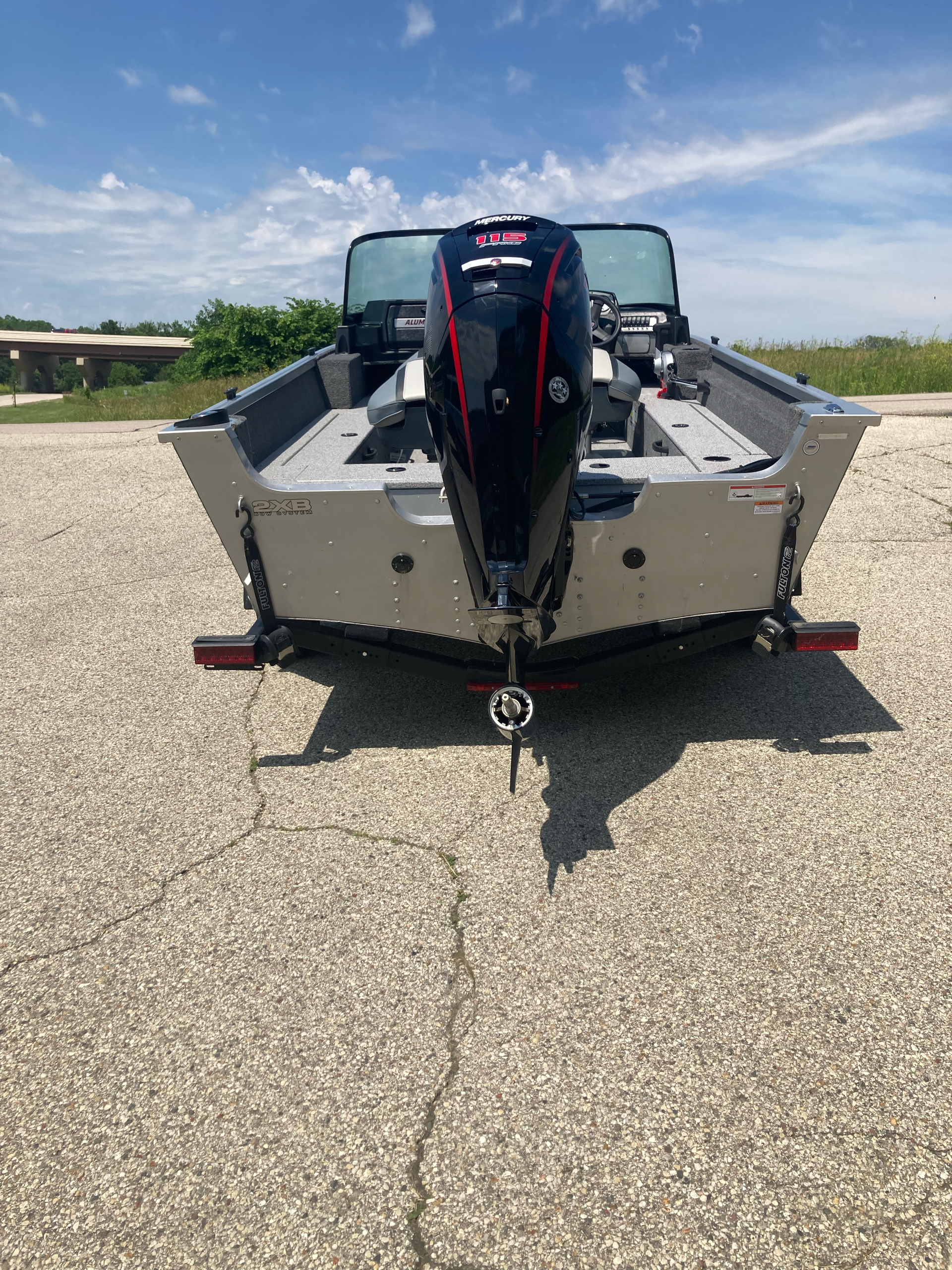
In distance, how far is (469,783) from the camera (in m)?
3.51

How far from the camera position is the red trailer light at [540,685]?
3.54 meters

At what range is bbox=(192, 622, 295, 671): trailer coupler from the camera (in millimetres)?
3414

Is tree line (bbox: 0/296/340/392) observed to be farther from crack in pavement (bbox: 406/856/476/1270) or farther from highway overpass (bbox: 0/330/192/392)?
crack in pavement (bbox: 406/856/476/1270)

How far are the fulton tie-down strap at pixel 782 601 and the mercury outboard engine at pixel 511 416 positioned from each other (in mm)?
988

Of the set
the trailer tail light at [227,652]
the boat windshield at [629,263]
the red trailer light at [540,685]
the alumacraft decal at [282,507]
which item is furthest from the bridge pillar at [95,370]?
the red trailer light at [540,685]

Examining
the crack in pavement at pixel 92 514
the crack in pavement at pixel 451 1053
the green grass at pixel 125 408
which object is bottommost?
the green grass at pixel 125 408

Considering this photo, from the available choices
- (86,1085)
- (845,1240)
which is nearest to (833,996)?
(845,1240)

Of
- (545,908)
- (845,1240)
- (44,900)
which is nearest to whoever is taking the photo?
(845,1240)

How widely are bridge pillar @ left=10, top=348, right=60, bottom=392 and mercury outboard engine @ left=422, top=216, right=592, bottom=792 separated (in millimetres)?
77974

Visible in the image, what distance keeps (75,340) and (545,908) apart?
8158 centimetres

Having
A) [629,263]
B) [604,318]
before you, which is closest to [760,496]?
[604,318]

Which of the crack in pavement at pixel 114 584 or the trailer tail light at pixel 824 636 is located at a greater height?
the trailer tail light at pixel 824 636

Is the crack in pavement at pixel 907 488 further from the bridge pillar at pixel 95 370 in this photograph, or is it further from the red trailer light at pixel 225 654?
the bridge pillar at pixel 95 370

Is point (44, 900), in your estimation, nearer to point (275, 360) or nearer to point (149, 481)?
point (149, 481)
